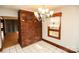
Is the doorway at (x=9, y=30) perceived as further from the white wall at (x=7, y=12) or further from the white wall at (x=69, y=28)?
the white wall at (x=69, y=28)

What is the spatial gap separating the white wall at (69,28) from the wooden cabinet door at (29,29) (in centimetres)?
14

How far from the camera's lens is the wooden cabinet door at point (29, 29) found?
54.2 inches

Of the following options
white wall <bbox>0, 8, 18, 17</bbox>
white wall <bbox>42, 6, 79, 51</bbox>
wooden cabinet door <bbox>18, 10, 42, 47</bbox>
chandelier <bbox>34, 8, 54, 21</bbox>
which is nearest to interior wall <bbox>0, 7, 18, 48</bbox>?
white wall <bbox>0, 8, 18, 17</bbox>

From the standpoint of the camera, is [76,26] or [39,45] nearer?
[76,26]

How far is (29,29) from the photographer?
1.44 meters

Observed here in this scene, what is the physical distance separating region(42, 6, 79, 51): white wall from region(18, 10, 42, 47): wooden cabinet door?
0.14 m

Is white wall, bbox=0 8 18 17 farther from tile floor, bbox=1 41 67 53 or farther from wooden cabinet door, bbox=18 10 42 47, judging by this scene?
tile floor, bbox=1 41 67 53

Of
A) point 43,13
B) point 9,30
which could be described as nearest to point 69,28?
point 43,13

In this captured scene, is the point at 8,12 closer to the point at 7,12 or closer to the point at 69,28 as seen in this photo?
the point at 7,12
